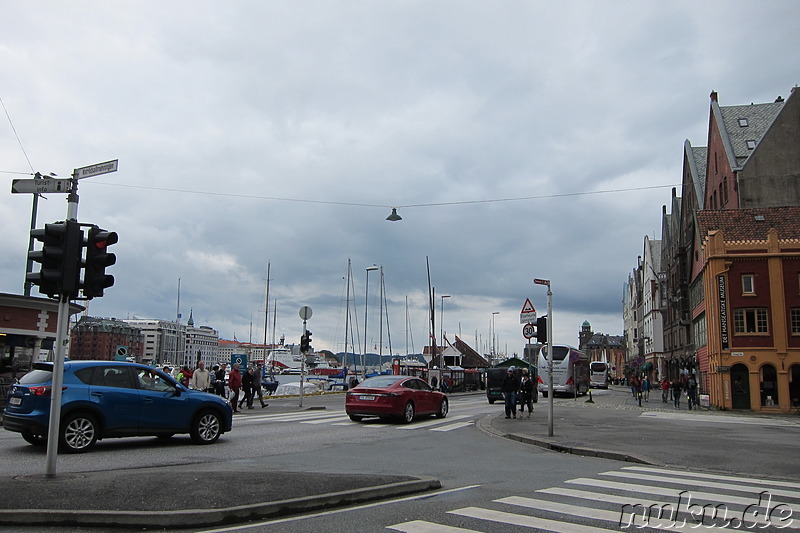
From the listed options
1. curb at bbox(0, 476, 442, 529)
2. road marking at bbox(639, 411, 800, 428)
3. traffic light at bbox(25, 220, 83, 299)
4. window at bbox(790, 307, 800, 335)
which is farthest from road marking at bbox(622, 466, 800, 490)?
window at bbox(790, 307, 800, 335)

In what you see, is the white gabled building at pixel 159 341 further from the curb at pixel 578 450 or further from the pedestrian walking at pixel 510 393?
the curb at pixel 578 450

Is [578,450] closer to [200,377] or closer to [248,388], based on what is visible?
[200,377]

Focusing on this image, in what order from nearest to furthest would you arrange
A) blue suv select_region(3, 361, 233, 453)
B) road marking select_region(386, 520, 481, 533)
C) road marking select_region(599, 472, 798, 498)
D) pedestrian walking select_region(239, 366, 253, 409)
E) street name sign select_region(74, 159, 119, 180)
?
road marking select_region(386, 520, 481, 533) < road marking select_region(599, 472, 798, 498) < street name sign select_region(74, 159, 119, 180) < blue suv select_region(3, 361, 233, 453) < pedestrian walking select_region(239, 366, 253, 409)

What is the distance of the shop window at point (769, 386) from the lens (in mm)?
34619

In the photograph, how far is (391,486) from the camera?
27.8 feet

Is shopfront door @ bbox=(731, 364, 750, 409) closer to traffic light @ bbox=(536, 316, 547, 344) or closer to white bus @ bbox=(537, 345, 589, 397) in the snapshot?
white bus @ bbox=(537, 345, 589, 397)

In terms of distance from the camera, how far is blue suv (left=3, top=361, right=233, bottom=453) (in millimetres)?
11719

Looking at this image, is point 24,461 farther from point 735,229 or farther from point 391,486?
point 735,229

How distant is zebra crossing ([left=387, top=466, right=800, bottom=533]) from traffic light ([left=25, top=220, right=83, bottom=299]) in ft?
17.3

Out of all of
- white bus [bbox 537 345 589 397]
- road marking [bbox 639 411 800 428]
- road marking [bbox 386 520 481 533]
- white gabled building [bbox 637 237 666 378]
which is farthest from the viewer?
white gabled building [bbox 637 237 666 378]

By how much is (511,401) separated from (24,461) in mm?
15949

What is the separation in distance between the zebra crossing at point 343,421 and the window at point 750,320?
19717mm

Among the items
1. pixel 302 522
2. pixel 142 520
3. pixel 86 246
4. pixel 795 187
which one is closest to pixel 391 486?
pixel 302 522

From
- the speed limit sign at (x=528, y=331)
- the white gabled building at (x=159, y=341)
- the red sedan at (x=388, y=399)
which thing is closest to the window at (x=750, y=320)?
the red sedan at (x=388, y=399)
